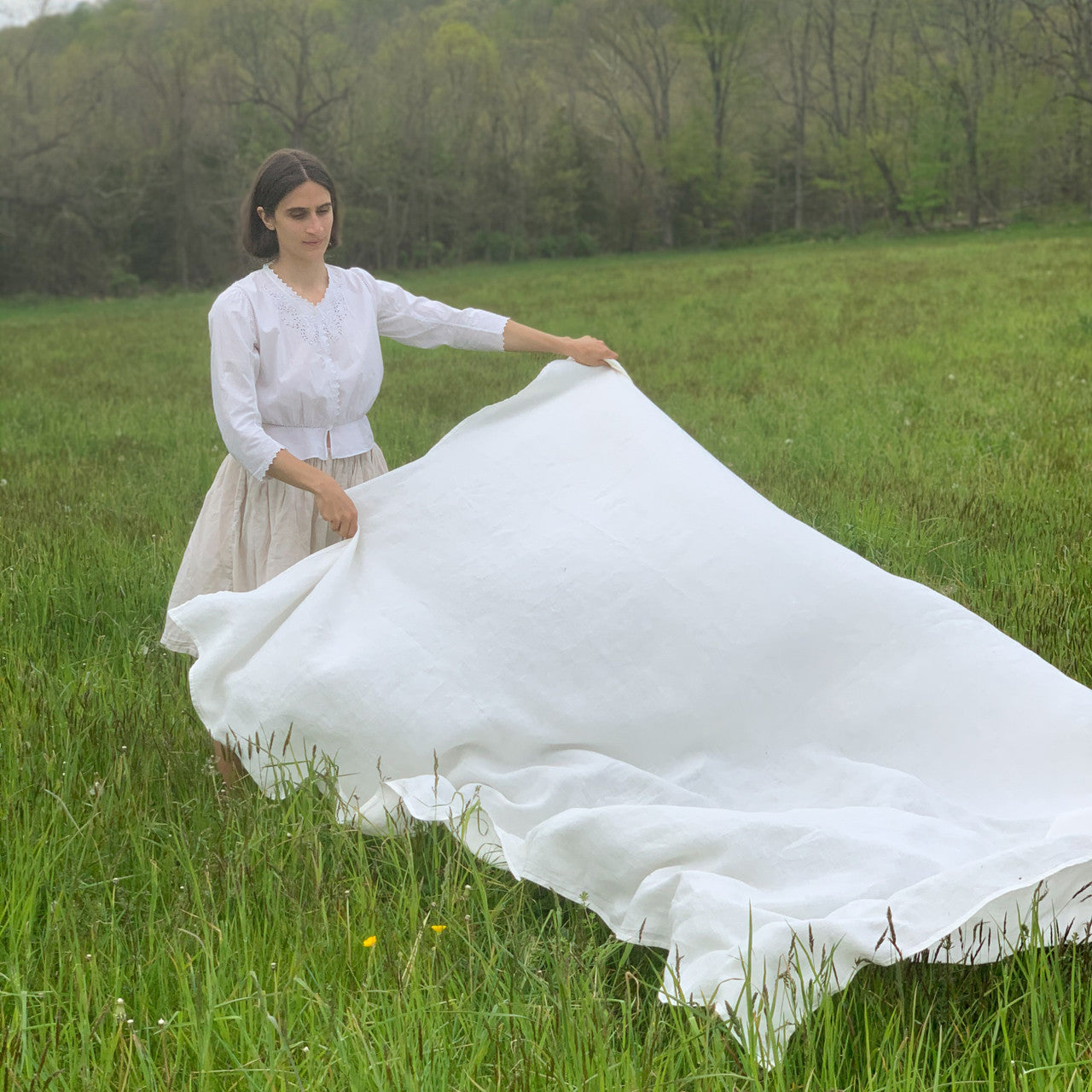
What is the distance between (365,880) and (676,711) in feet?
2.80

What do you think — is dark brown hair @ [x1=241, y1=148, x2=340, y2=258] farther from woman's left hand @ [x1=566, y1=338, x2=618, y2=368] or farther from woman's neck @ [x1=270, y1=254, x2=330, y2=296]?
woman's left hand @ [x1=566, y1=338, x2=618, y2=368]

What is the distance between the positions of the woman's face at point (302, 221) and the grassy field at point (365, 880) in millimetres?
1516

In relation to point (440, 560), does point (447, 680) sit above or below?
below

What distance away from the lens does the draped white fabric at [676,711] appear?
216 centimetres

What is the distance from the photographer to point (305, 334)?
354cm

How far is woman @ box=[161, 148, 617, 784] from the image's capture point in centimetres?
337

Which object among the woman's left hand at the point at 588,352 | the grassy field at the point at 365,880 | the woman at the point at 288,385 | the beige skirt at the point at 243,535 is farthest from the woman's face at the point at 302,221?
the grassy field at the point at 365,880

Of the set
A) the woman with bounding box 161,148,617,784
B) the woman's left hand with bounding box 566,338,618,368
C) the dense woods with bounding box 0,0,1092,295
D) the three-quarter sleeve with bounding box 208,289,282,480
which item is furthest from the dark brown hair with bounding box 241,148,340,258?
the dense woods with bounding box 0,0,1092,295

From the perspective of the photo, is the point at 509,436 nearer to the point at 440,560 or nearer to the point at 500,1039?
the point at 440,560

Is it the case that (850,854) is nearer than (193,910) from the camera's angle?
Yes

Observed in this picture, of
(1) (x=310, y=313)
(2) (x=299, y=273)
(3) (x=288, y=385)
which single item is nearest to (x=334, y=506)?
(3) (x=288, y=385)

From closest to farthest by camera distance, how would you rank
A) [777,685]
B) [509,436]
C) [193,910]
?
[193,910] → [777,685] → [509,436]

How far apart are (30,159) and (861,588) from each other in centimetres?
4466

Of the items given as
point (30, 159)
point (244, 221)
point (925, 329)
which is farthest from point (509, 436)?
point (30, 159)
